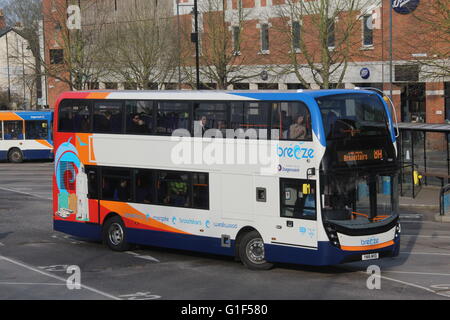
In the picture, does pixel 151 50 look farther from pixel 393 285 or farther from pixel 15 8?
pixel 393 285

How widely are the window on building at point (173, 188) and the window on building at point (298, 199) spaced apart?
283 cm

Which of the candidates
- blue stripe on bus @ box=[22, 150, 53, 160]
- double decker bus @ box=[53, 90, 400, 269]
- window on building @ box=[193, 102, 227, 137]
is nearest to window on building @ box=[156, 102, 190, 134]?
double decker bus @ box=[53, 90, 400, 269]

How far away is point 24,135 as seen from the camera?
165ft

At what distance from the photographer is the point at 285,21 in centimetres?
4400

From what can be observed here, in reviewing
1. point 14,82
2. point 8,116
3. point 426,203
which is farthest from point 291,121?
point 14,82

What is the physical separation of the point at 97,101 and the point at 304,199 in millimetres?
6767

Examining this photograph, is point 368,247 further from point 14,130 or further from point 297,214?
point 14,130

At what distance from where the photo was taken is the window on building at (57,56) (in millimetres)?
57741

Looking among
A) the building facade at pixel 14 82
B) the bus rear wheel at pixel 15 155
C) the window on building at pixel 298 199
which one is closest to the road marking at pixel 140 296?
the window on building at pixel 298 199

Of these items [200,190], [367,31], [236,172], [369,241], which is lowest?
[369,241]

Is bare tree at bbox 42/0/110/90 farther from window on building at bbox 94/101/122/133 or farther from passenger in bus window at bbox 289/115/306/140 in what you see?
passenger in bus window at bbox 289/115/306/140

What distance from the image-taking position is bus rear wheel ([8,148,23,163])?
50.5 meters

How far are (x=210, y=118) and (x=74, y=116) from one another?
4.58 metres
